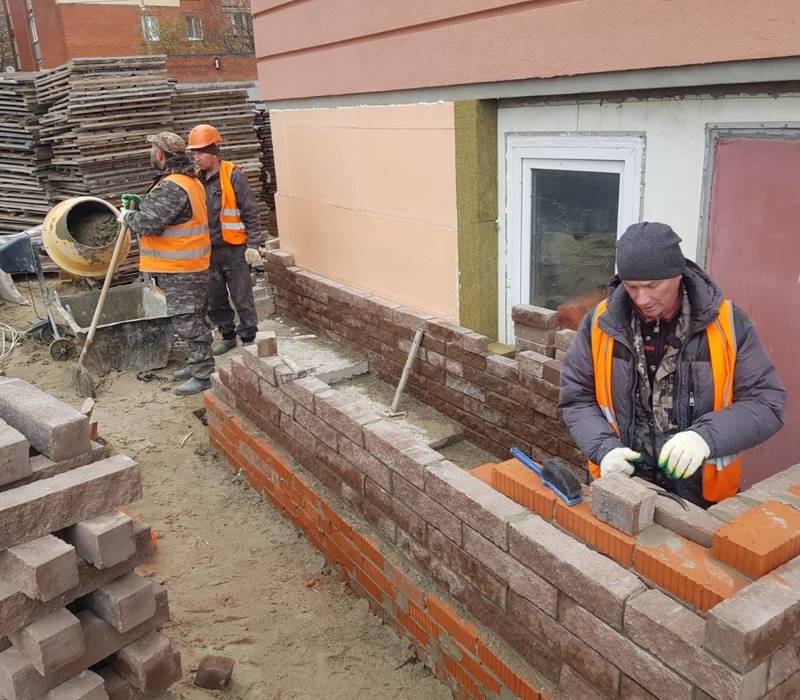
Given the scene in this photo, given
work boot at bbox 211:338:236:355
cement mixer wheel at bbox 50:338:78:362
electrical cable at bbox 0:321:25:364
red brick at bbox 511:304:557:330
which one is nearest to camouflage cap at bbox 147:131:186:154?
work boot at bbox 211:338:236:355

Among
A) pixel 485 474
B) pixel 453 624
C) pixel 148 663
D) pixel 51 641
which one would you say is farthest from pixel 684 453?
pixel 51 641

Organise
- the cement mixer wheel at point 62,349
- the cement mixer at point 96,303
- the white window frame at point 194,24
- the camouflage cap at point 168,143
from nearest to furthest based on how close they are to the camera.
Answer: the camouflage cap at point 168,143 → the cement mixer at point 96,303 → the cement mixer wheel at point 62,349 → the white window frame at point 194,24

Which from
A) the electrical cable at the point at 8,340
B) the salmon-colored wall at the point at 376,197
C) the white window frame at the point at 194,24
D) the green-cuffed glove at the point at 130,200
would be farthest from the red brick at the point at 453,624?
the white window frame at the point at 194,24

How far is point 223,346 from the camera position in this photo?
738cm

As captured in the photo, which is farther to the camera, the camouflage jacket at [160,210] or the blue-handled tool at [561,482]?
the camouflage jacket at [160,210]

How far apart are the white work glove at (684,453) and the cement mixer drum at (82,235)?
20.0 feet

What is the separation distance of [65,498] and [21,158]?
A: 11415 millimetres

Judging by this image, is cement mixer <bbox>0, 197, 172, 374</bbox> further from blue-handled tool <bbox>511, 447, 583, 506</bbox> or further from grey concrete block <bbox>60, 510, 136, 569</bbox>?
blue-handled tool <bbox>511, 447, 583, 506</bbox>

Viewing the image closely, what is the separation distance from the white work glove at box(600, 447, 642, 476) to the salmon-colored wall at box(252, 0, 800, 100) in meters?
1.77

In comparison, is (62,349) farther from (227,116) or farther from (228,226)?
(227,116)

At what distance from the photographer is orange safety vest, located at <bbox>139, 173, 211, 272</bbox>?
619 cm

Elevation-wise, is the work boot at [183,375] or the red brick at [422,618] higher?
the red brick at [422,618]

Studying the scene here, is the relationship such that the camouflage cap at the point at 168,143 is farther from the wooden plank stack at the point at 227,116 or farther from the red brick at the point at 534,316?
the wooden plank stack at the point at 227,116

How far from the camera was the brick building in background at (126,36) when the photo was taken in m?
26.0
